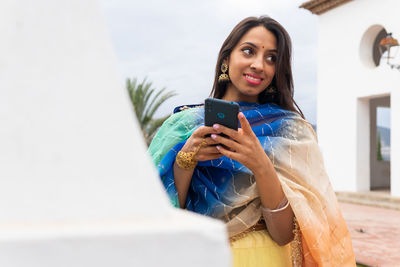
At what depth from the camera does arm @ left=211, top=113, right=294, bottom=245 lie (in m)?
1.22

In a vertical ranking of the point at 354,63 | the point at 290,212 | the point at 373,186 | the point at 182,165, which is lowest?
the point at 373,186

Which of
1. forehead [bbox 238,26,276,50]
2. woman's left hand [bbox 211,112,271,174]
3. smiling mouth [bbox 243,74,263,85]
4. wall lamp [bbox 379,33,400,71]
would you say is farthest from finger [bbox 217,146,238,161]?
wall lamp [bbox 379,33,400,71]

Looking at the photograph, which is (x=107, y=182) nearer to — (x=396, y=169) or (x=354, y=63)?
(x=396, y=169)

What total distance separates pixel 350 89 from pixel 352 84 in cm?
13

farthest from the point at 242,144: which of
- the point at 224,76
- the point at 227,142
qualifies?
the point at 224,76

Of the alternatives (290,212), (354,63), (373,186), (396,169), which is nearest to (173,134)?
(290,212)

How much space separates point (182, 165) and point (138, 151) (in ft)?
2.90

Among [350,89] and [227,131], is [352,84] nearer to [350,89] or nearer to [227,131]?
[350,89]

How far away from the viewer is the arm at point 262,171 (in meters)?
1.22

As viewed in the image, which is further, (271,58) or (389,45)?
(389,45)

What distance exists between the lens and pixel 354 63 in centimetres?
901

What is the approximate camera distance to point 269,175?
1.30m

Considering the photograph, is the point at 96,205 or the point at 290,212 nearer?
the point at 96,205

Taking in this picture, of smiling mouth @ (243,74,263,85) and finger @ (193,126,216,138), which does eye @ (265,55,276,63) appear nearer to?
smiling mouth @ (243,74,263,85)
